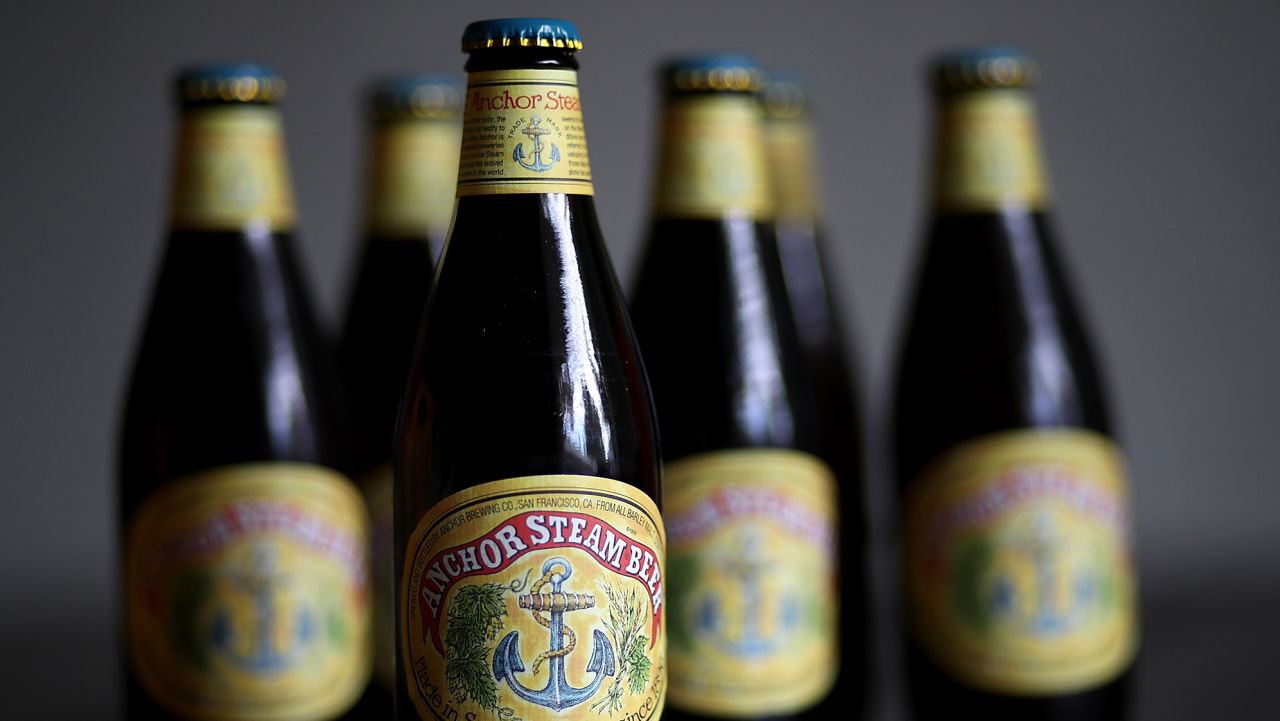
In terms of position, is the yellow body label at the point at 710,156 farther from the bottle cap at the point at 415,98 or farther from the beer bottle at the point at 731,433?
the bottle cap at the point at 415,98

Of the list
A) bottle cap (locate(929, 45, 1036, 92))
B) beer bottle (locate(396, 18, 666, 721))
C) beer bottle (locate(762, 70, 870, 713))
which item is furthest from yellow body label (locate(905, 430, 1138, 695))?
beer bottle (locate(396, 18, 666, 721))

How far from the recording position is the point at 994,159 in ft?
4.25

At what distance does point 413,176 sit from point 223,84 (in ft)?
0.81

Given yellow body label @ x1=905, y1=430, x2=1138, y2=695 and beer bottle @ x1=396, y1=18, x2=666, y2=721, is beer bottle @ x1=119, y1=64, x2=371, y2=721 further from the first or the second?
yellow body label @ x1=905, y1=430, x2=1138, y2=695

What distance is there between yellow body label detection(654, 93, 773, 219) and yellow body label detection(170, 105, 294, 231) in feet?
1.07

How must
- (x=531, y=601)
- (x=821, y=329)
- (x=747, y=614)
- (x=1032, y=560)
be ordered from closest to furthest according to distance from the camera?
(x=531, y=601) → (x=747, y=614) → (x=1032, y=560) → (x=821, y=329)

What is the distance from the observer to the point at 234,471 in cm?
115

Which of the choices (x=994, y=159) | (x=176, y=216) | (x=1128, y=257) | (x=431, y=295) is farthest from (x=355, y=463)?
(x=1128, y=257)

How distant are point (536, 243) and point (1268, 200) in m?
1.58

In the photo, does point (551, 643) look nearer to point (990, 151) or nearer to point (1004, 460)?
point (1004, 460)

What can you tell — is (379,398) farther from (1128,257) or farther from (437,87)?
(1128,257)

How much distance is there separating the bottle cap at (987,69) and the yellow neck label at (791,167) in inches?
12.4

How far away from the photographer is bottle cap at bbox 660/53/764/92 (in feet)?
3.69

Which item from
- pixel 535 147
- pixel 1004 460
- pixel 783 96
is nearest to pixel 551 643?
pixel 535 147
